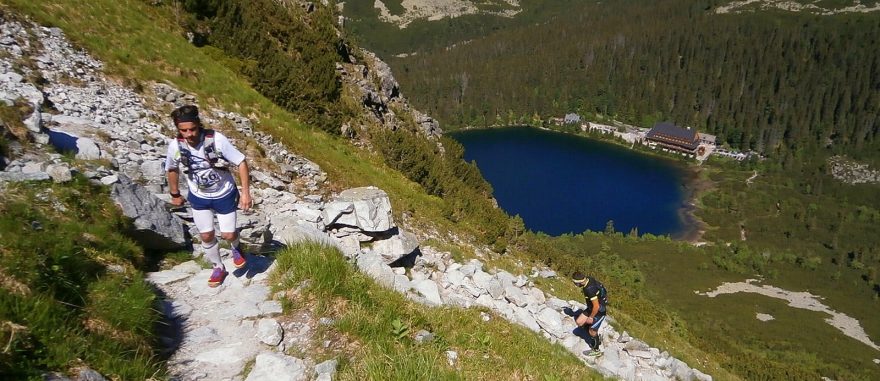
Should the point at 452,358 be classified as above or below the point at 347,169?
above

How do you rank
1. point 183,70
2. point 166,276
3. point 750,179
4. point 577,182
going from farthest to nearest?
point 750,179 → point 577,182 → point 183,70 → point 166,276

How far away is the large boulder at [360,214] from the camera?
13234mm

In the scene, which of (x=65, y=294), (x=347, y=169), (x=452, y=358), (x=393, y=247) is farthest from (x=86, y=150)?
(x=347, y=169)

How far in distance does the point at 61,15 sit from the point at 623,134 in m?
179

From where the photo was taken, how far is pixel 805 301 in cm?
8025

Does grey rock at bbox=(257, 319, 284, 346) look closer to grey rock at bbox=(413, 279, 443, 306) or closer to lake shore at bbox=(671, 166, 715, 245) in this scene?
grey rock at bbox=(413, 279, 443, 306)

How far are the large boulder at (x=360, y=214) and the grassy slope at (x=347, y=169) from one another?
126 inches

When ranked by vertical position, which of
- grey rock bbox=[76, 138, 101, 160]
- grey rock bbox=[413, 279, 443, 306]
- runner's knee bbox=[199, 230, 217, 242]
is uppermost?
grey rock bbox=[76, 138, 101, 160]

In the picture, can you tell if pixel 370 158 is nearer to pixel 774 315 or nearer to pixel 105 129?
pixel 105 129

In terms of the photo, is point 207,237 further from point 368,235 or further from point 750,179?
point 750,179

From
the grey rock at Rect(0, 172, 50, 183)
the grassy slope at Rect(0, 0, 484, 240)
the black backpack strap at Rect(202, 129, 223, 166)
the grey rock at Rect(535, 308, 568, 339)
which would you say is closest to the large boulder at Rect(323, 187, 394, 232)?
the grassy slope at Rect(0, 0, 484, 240)

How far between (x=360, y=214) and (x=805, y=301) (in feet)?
305

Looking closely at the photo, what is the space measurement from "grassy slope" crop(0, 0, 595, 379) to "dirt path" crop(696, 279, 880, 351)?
73530mm

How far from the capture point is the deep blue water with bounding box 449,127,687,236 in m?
109
